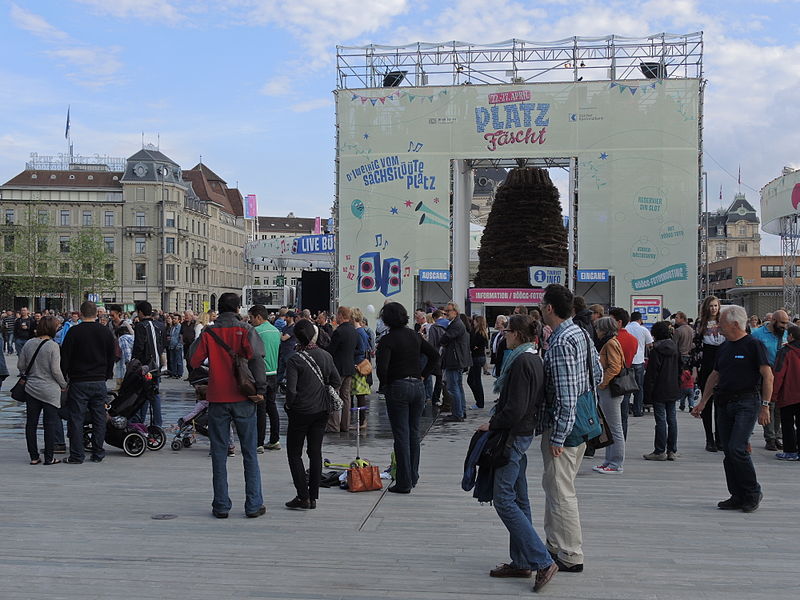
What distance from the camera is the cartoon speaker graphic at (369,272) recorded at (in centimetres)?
3362

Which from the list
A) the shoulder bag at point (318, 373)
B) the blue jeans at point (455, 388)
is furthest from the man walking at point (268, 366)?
the blue jeans at point (455, 388)

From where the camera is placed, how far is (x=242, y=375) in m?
6.97

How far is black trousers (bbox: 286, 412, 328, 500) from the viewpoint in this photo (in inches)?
284

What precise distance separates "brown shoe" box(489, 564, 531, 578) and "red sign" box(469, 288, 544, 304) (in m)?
26.4

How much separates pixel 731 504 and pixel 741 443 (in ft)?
1.81

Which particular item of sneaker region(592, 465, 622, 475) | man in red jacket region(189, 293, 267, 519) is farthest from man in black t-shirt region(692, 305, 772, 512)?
man in red jacket region(189, 293, 267, 519)

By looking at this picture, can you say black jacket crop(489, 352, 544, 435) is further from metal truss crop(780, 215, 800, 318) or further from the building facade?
the building facade

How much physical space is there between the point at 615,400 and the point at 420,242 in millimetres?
24387

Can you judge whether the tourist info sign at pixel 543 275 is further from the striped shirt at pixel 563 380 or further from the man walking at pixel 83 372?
the striped shirt at pixel 563 380

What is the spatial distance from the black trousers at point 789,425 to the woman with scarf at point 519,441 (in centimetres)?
591

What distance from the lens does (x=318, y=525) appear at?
6.77 meters

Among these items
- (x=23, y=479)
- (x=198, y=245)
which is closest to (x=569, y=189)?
(x=23, y=479)

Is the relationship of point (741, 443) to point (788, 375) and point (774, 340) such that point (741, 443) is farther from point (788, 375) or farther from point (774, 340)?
point (774, 340)

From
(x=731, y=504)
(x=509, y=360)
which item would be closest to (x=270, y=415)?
(x=731, y=504)
